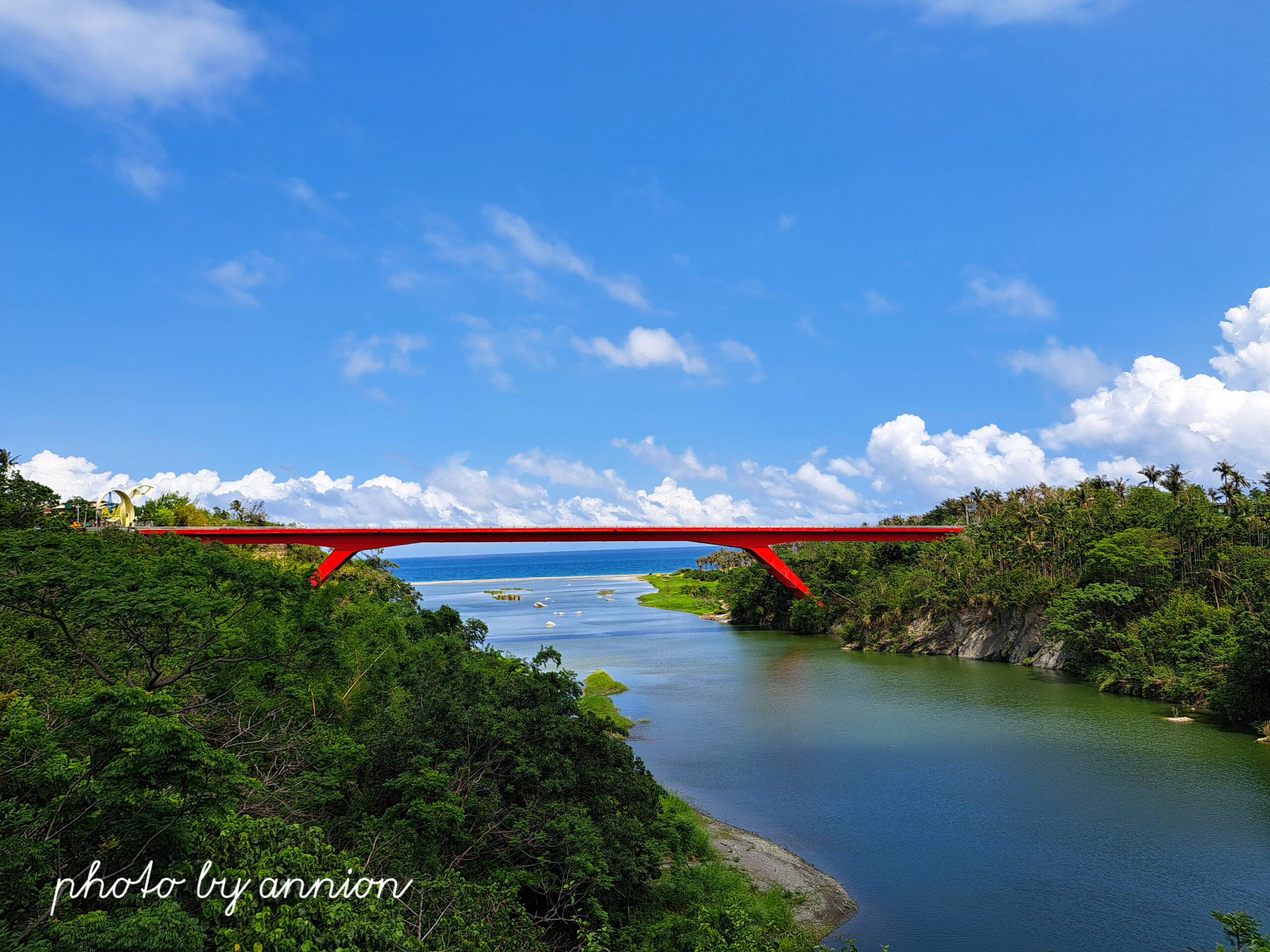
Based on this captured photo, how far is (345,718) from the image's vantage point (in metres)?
17.5

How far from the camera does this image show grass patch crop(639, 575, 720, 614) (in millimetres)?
87000

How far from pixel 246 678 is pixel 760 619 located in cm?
5917

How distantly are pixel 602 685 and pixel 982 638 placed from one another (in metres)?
24.5

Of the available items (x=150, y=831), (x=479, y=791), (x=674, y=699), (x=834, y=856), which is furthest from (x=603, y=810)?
(x=674, y=699)

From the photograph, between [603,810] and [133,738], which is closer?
[133,738]

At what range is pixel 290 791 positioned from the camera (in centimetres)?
1159

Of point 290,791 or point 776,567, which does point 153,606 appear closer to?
point 290,791

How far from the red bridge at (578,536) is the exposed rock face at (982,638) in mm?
7936

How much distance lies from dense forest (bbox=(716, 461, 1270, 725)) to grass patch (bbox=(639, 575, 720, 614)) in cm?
2411

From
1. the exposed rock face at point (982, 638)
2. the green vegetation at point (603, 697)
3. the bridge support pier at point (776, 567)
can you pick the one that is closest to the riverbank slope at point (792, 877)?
the green vegetation at point (603, 697)

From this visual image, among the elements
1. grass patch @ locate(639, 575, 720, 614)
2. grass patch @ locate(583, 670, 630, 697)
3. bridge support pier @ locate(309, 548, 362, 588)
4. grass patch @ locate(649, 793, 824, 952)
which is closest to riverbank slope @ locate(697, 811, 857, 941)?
grass patch @ locate(649, 793, 824, 952)

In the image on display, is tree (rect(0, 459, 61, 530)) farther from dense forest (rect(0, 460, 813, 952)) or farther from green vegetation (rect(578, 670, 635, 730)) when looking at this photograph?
green vegetation (rect(578, 670, 635, 730))

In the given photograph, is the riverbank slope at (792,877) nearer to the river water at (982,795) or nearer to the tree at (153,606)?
the river water at (982,795)

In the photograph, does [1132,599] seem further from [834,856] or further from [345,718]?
[345,718]
